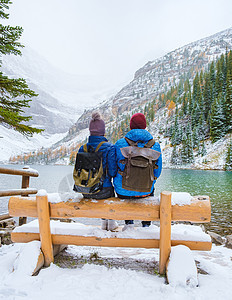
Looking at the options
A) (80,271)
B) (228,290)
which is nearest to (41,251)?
(80,271)

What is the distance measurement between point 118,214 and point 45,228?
130 centimetres

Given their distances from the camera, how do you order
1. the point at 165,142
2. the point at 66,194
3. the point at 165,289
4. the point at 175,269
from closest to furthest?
the point at 165,289, the point at 175,269, the point at 66,194, the point at 165,142

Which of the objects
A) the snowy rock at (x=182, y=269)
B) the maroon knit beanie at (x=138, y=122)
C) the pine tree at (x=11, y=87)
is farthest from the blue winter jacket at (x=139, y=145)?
the pine tree at (x=11, y=87)

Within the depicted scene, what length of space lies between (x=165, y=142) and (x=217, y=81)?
29994mm

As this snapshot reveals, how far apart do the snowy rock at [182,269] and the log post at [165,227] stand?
125 millimetres

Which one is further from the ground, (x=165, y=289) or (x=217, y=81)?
(x=217, y=81)

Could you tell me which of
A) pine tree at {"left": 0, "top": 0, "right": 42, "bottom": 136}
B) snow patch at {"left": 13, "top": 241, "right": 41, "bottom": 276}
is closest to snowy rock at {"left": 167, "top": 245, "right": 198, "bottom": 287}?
snow patch at {"left": 13, "top": 241, "right": 41, "bottom": 276}

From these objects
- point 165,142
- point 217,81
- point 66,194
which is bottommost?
point 66,194

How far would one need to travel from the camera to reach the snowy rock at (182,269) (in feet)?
8.68

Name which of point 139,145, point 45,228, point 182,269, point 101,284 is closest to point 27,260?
point 45,228

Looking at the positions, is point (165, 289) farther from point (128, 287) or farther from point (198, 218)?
point (198, 218)

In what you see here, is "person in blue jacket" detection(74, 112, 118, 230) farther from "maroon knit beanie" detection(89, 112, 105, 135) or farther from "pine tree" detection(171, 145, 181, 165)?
"pine tree" detection(171, 145, 181, 165)

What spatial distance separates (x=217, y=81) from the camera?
6812cm

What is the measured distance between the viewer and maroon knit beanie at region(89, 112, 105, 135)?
3.41m
